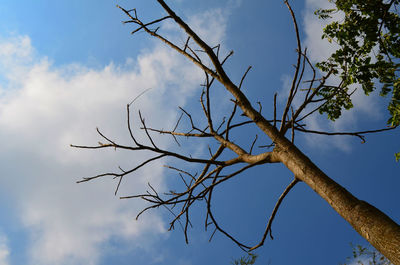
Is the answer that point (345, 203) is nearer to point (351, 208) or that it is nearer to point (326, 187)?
point (351, 208)

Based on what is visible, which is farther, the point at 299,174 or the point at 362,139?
the point at 362,139

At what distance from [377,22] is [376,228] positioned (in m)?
4.26

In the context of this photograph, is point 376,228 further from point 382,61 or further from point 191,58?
point 382,61

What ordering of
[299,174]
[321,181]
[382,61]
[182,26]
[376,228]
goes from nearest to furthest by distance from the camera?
[376,228], [321,181], [299,174], [182,26], [382,61]

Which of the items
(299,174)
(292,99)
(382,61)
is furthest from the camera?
(382,61)

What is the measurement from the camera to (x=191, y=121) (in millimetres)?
3025


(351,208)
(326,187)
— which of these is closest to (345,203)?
(351,208)

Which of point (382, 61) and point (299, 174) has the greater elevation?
point (382, 61)

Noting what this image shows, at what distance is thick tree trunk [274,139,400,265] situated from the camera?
49.6 inches

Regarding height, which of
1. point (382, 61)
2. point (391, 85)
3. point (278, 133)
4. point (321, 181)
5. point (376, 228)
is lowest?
point (376, 228)

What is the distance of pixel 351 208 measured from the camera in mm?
1477

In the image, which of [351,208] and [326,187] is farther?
[326,187]

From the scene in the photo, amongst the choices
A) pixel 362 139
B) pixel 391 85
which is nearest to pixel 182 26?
pixel 362 139

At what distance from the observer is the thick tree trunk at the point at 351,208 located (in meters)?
1.26
